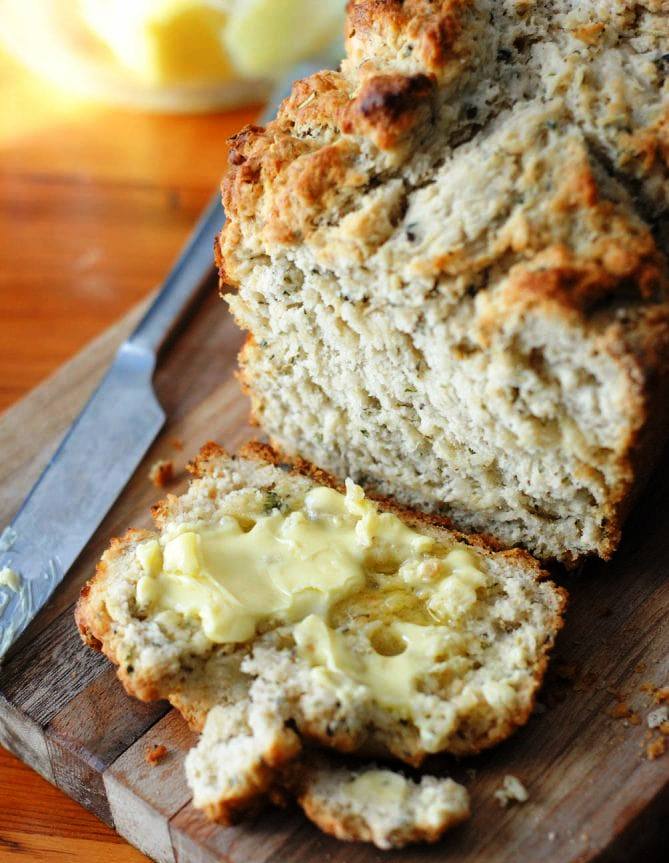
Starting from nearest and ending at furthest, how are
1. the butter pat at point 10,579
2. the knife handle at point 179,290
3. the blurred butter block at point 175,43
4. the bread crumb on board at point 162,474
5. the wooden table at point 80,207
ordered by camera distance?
1. the butter pat at point 10,579
2. the bread crumb on board at point 162,474
3. the knife handle at point 179,290
4. the wooden table at point 80,207
5. the blurred butter block at point 175,43

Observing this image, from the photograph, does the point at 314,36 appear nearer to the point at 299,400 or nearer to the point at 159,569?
the point at 299,400

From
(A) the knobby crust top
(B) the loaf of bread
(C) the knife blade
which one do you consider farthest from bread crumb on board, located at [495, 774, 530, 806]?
(C) the knife blade

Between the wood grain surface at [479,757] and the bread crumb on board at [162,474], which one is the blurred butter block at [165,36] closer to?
the bread crumb on board at [162,474]

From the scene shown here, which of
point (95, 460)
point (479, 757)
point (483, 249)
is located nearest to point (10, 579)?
point (95, 460)

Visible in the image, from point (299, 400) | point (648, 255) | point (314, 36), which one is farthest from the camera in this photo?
point (314, 36)

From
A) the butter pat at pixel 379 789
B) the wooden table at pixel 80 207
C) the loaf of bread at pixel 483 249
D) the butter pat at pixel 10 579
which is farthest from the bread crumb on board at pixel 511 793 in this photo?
the wooden table at pixel 80 207

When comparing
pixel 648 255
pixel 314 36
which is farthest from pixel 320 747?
pixel 314 36

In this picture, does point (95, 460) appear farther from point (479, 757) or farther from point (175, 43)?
point (175, 43)
